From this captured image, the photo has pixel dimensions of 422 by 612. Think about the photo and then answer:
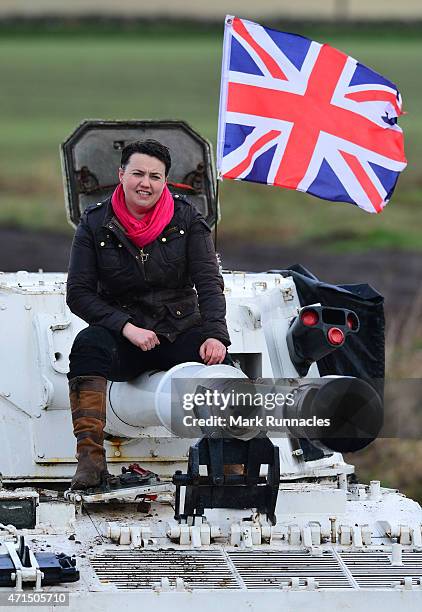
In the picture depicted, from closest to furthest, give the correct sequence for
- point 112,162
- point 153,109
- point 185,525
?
point 185,525 < point 112,162 < point 153,109

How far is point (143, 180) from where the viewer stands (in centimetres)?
1527

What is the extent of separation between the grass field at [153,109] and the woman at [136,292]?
2672cm

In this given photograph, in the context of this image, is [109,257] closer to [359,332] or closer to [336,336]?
[336,336]

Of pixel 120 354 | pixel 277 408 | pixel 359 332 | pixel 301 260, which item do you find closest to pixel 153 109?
pixel 301 260

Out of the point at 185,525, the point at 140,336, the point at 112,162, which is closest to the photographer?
the point at 185,525

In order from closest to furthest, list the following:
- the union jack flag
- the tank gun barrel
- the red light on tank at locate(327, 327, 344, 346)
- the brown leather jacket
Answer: the tank gun barrel → the brown leather jacket → the red light on tank at locate(327, 327, 344, 346) → the union jack flag

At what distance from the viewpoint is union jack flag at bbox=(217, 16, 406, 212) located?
708 inches

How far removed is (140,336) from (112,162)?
356 centimetres

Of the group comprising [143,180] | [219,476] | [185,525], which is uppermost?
[143,180]

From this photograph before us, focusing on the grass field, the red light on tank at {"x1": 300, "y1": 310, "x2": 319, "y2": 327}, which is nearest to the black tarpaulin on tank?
the red light on tank at {"x1": 300, "y1": 310, "x2": 319, "y2": 327}

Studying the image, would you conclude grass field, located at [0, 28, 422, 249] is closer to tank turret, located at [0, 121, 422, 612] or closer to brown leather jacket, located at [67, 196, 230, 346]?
tank turret, located at [0, 121, 422, 612]

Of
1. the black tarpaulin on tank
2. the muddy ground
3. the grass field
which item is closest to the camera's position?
the black tarpaulin on tank

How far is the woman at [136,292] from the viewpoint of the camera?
15188 mm

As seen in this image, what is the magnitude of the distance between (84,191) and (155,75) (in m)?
37.6
